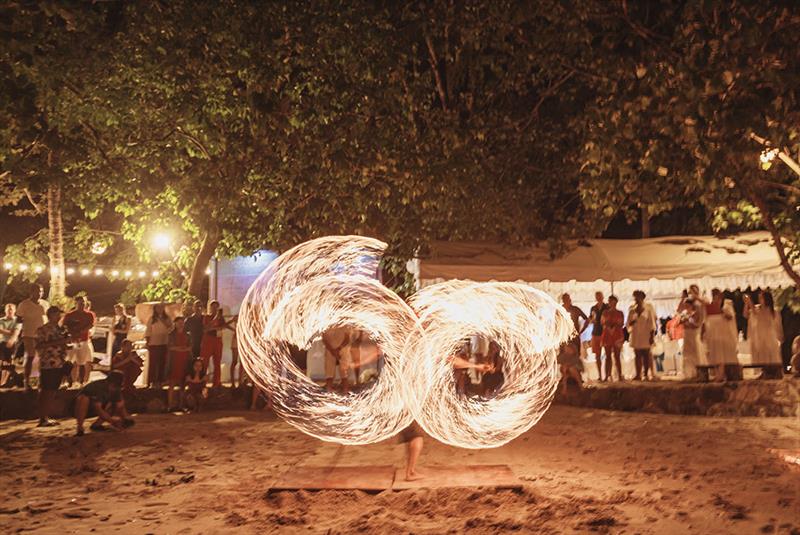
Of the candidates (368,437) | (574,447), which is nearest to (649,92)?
(574,447)

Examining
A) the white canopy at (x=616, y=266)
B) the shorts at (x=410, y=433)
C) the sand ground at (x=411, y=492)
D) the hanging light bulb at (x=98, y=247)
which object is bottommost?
the sand ground at (x=411, y=492)

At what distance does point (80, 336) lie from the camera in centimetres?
1541

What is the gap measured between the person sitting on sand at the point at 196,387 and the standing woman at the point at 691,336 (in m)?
10.2

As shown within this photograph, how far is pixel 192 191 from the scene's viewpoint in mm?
14203

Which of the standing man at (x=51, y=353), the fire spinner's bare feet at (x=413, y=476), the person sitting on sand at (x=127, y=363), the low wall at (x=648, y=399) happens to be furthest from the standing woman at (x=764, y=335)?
the standing man at (x=51, y=353)

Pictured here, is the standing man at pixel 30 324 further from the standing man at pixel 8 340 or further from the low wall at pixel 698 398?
the low wall at pixel 698 398

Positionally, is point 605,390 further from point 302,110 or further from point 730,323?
point 302,110

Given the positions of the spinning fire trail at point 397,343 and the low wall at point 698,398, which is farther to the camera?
the low wall at point 698,398

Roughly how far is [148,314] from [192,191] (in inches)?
155

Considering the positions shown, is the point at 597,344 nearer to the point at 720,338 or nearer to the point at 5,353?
the point at 720,338

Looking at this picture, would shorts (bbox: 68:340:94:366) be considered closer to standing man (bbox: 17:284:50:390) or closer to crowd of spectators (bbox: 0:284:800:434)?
crowd of spectators (bbox: 0:284:800:434)

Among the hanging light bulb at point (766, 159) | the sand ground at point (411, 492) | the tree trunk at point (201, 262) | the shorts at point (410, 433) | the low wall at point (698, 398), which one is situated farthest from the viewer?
the tree trunk at point (201, 262)

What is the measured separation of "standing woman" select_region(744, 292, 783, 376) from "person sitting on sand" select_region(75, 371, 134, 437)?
1281cm

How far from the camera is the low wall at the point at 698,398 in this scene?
44.6 ft
